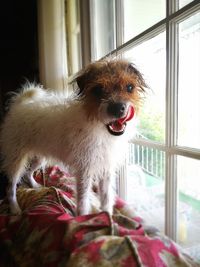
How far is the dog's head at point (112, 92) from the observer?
95 cm

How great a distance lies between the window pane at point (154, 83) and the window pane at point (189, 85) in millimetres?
137

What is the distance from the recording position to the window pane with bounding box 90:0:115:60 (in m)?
1.92

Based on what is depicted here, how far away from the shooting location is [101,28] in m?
2.04

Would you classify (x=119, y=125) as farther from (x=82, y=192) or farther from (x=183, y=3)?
(x=183, y=3)

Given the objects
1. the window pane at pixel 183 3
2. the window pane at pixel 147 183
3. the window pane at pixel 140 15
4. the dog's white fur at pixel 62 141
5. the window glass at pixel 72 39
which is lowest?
the window pane at pixel 147 183

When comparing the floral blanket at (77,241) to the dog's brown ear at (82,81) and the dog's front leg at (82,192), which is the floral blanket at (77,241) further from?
the dog's brown ear at (82,81)

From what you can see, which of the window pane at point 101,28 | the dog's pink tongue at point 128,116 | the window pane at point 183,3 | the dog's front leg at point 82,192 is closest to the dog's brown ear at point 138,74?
the dog's pink tongue at point 128,116

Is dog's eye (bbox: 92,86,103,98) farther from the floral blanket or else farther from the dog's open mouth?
the floral blanket

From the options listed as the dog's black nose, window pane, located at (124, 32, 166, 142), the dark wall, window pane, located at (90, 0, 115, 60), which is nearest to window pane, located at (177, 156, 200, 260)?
window pane, located at (124, 32, 166, 142)

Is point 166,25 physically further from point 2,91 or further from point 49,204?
point 2,91

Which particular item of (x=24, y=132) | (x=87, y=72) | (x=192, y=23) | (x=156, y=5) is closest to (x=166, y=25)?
(x=192, y=23)

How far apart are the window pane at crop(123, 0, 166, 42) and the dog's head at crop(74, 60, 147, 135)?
47 centimetres

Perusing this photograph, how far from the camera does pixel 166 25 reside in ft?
3.78

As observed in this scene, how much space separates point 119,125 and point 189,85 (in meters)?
0.42
